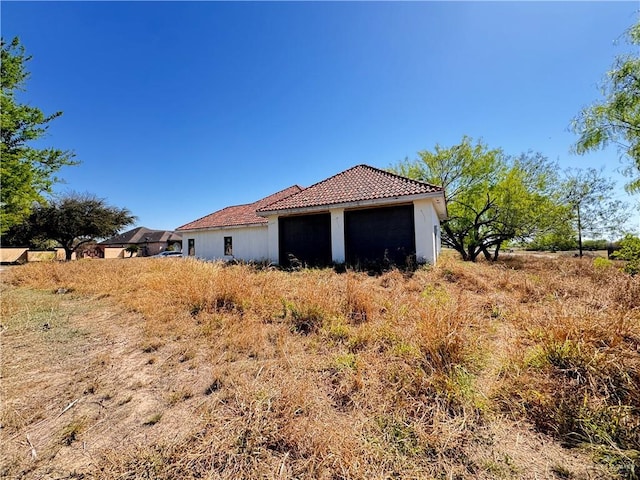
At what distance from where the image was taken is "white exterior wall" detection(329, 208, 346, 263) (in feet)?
Result: 34.9

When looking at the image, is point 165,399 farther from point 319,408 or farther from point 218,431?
point 319,408

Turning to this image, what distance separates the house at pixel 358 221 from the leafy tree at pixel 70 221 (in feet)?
69.7

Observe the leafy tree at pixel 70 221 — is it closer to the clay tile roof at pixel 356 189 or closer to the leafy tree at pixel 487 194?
the clay tile roof at pixel 356 189

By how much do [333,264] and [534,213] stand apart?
44.4 ft

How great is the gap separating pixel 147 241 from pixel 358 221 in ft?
130

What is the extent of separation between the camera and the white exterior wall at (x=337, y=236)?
34.9 ft

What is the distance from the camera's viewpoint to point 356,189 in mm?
10875

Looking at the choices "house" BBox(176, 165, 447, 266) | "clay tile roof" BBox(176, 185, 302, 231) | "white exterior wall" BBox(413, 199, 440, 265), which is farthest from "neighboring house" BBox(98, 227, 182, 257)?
"white exterior wall" BBox(413, 199, 440, 265)

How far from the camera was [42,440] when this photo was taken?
6.98 feet

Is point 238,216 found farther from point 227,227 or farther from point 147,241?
point 147,241

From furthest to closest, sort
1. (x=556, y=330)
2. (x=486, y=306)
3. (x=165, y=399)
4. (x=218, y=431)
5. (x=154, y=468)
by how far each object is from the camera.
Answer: (x=486, y=306) → (x=556, y=330) → (x=165, y=399) → (x=218, y=431) → (x=154, y=468)

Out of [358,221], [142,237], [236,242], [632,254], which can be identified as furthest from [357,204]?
[142,237]

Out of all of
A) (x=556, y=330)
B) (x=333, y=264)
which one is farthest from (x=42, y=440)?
(x=333, y=264)

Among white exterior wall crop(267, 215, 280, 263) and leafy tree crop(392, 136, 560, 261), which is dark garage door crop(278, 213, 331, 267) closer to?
white exterior wall crop(267, 215, 280, 263)
